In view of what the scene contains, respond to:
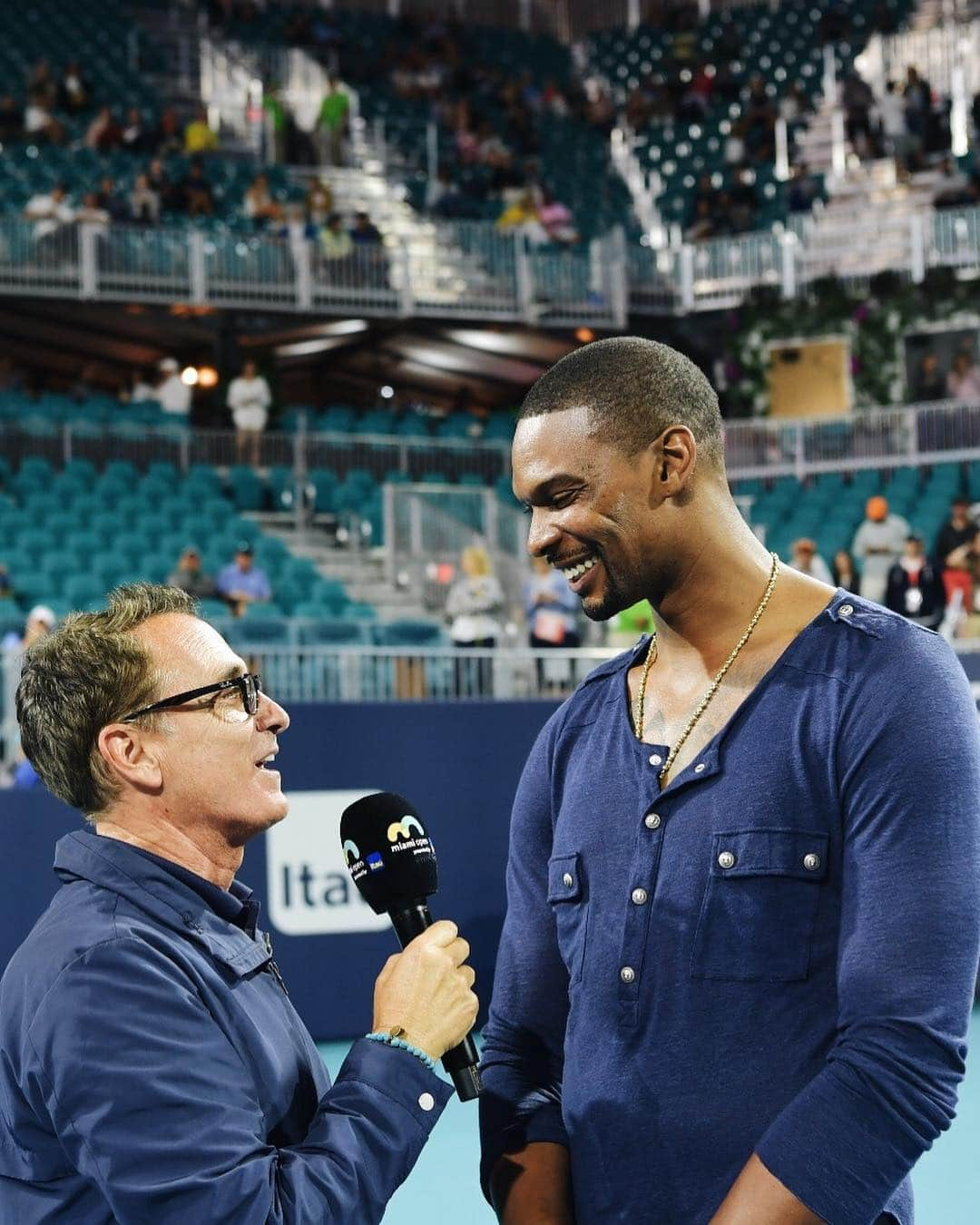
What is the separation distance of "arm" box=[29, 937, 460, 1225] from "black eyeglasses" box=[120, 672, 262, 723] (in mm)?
405

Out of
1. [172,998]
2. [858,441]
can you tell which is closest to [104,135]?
[858,441]

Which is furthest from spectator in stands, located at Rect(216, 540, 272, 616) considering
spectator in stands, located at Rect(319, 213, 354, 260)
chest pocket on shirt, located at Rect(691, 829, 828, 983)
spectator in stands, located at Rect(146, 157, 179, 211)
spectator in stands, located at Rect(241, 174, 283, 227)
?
chest pocket on shirt, located at Rect(691, 829, 828, 983)

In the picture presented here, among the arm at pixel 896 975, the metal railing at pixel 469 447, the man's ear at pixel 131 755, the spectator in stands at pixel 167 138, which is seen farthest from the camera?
the spectator in stands at pixel 167 138

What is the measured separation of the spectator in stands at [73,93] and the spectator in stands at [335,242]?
3.45 meters

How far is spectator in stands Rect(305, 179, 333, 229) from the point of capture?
2112 centimetres

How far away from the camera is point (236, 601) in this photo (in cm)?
1398

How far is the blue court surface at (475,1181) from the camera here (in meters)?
5.82

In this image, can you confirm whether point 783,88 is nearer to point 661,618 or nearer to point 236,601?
point 236,601

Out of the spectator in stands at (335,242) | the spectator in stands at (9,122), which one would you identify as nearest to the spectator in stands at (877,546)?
the spectator in stands at (335,242)

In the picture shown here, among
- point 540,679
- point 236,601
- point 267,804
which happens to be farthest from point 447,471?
point 267,804

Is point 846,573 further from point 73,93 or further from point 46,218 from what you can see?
point 73,93

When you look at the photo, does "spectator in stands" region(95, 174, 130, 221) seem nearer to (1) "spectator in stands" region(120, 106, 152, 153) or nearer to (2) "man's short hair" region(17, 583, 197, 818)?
(1) "spectator in stands" region(120, 106, 152, 153)

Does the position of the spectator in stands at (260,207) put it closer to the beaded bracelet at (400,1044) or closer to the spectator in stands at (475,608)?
the spectator in stands at (475,608)

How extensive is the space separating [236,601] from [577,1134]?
38.7 ft
